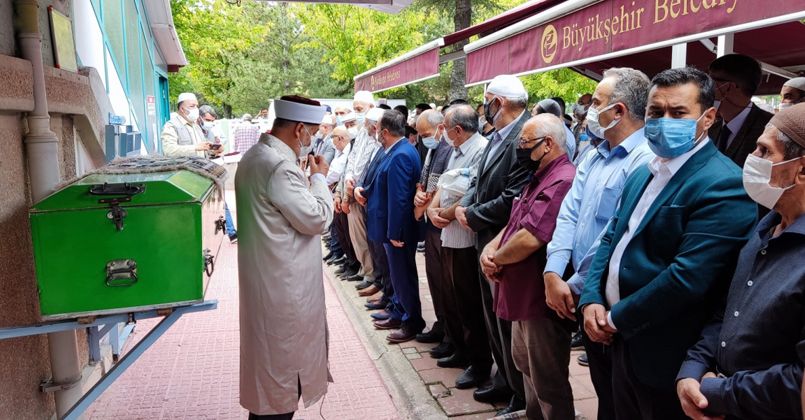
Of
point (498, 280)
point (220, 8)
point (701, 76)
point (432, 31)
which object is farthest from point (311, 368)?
point (432, 31)

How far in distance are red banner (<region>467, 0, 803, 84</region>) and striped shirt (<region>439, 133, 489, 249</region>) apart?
31.3 inches

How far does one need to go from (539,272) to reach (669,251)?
1.05 metres

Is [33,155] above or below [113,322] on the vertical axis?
above

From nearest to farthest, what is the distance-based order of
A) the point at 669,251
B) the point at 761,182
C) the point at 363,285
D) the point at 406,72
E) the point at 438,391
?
the point at 761,182
the point at 669,251
the point at 438,391
the point at 363,285
the point at 406,72

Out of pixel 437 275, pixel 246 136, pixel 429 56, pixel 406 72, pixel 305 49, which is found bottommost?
pixel 437 275

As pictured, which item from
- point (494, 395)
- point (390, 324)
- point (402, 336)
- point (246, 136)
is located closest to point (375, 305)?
point (390, 324)

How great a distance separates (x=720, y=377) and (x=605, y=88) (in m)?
1.46

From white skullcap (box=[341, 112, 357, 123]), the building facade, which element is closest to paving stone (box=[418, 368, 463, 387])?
the building facade

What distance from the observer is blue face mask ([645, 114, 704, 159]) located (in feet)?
7.34

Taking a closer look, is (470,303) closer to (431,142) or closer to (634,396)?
(431,142)

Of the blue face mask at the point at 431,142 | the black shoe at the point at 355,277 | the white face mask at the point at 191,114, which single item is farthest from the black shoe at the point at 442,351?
the white face mask at the point at 191,114

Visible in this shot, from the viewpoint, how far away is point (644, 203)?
2.36 metres

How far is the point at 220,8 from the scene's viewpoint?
19.1 meters

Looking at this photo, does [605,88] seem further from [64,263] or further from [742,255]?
[64,263]
